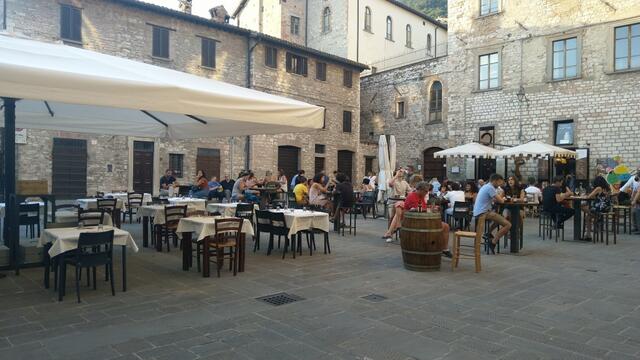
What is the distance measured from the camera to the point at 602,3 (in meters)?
17.9

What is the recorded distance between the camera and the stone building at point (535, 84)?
17.5 metres

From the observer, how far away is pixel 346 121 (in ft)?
85.8

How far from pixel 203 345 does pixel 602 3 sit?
2022 cm

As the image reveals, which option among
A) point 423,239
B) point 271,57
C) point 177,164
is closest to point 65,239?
point 423,239

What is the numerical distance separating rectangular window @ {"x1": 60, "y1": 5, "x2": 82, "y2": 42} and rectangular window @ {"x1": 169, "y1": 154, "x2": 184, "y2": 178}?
559cm

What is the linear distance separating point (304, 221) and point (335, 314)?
3131mm

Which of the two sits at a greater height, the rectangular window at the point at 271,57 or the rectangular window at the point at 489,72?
the rectangular window at the point at 271,57

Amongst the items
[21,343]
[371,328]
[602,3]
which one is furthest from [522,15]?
[21,343]

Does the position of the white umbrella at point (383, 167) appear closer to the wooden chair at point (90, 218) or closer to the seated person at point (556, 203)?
the seated person at point (556, 203)

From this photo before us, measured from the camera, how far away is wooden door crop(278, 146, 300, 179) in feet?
76.3

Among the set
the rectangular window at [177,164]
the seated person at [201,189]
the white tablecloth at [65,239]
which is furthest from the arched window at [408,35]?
the white tablecloth at [65,239]

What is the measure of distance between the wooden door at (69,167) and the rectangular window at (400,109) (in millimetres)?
15761

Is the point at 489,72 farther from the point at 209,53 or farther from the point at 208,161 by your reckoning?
the point at 208,161

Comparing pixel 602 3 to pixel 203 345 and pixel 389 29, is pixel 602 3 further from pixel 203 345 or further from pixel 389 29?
pixel 203 345
